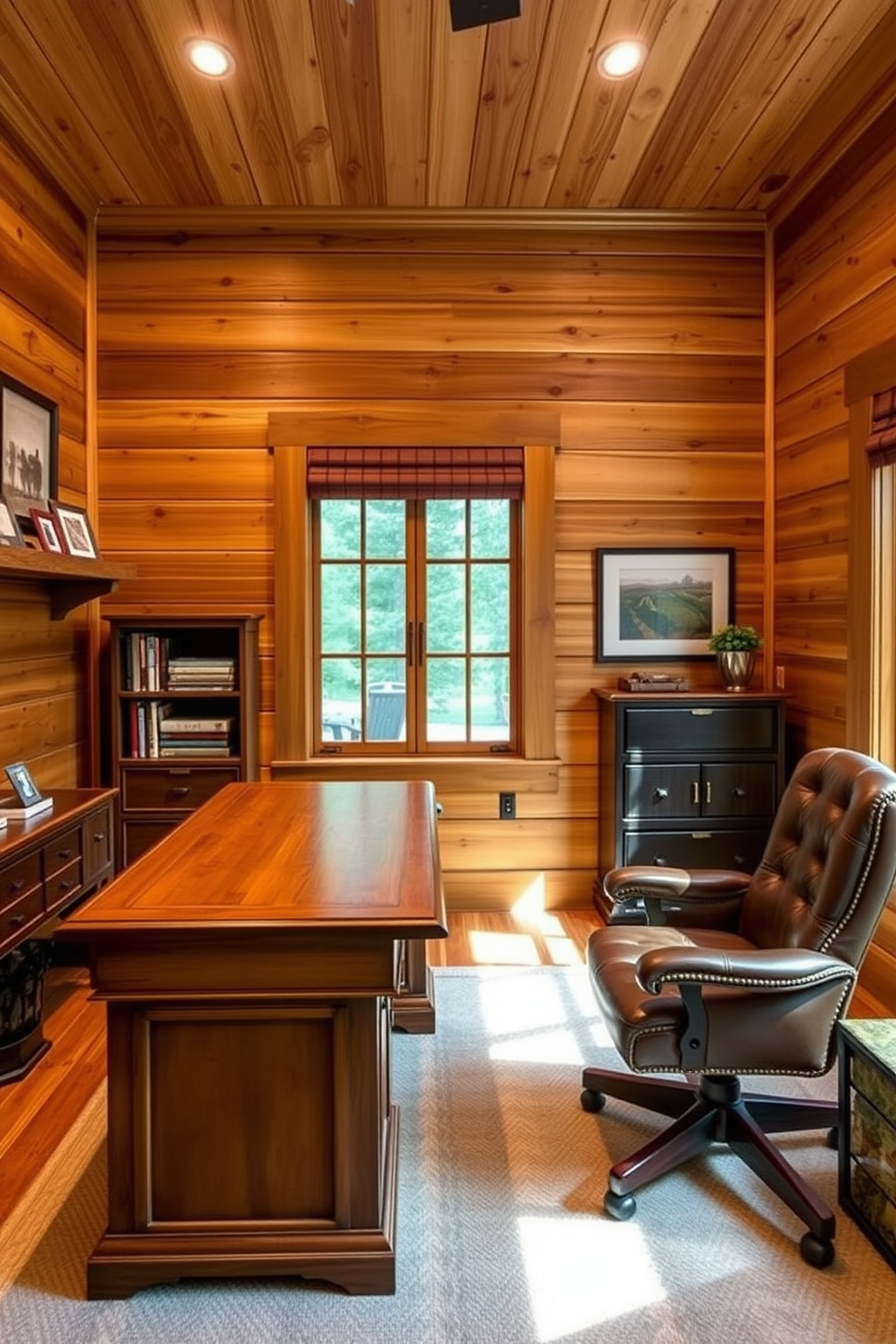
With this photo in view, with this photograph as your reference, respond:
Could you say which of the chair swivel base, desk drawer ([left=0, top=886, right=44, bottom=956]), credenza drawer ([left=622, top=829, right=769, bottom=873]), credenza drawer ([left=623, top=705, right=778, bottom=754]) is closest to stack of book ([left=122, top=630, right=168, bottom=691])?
desk drawer ([left=0, top=886, right=44, bottom=956])

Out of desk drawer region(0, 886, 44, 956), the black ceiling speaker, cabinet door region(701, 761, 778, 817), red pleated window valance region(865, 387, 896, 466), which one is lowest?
desk drawer region(0, 886, 44, 956)

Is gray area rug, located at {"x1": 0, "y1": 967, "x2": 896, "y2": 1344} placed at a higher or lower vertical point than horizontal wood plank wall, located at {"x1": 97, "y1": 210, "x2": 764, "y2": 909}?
lower

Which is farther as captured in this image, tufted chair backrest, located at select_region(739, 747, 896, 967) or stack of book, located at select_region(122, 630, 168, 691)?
stack of book, located at select_region(122, 630, 168, 691)

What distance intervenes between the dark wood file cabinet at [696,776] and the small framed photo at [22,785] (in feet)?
7.33

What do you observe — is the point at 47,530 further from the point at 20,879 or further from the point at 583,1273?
the point at 583,1273

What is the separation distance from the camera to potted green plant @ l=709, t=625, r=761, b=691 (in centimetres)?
353

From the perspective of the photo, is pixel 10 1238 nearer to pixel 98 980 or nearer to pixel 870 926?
pixel 98 980

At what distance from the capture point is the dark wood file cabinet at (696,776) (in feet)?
11.0

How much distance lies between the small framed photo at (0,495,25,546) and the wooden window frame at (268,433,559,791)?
50.0 inches

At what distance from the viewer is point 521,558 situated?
12.4 feet

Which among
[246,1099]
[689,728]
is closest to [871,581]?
[689,728]

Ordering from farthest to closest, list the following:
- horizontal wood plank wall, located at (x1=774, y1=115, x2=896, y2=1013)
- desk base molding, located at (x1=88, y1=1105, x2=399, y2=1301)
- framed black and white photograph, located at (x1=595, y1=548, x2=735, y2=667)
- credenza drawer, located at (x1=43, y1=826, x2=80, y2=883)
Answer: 1. framed black and white photograph, located at (x1=595, y1=548, x2=735, y2=667)
2. horizontal wood plank wall, located at (x1=774, y1=115, x2=896, y2=1013)
3. credenza drawer, located at (x1=43, y1=826, x2=80, y2=883)
4. desk base molding, located at (x1=88, y1=1105, x2=399, y2=1301)

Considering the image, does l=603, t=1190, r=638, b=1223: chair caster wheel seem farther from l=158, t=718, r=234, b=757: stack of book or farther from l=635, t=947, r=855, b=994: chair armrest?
l=158, t=718, r=234, b=757: stack of book

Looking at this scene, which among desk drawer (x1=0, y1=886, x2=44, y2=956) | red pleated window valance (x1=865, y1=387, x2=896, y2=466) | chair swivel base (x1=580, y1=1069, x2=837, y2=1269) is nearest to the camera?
chair swivel base (x1=580, y1=1069, x2=837, y2=1269)
